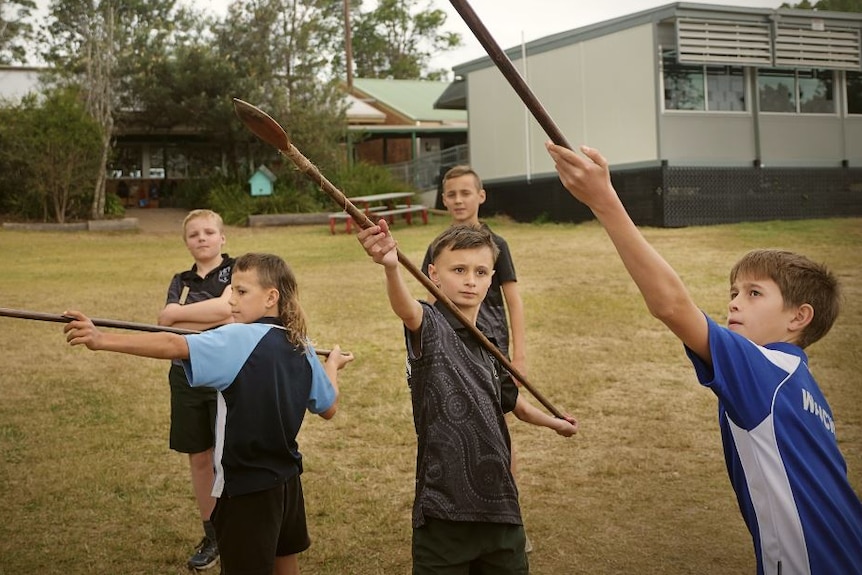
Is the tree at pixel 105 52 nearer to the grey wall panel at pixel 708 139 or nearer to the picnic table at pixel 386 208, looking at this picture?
the picnic table at pixel 386 208

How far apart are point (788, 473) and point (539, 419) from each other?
1.18 m

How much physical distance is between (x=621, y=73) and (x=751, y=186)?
3.58 metres

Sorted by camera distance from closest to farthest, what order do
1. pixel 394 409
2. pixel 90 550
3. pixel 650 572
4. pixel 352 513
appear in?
pixel 650 572, pixel 90 550, pixel 352 513, pixel 394 409

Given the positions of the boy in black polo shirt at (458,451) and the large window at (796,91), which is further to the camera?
the large window at (796,91)

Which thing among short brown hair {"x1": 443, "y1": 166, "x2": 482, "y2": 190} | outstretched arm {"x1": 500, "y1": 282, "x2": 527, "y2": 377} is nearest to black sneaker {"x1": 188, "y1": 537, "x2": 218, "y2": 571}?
outstretched arm {"x1": 500, "y1": 282, "x2": 527, "y2": 377}

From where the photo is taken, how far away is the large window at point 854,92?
2122 cm

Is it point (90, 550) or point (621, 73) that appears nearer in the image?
point (90, 550)

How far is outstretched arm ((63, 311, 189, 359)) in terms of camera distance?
263cm

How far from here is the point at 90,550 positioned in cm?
448

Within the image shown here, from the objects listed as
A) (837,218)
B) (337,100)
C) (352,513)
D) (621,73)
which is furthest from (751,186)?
(352,513)

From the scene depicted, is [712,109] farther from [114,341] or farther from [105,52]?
[114,341]

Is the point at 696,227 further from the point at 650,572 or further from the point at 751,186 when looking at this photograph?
the point at 650,572

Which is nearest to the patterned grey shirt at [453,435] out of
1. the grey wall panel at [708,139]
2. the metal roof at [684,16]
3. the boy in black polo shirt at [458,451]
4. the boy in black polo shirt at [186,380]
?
the boy in black polo shirt at [458,451]

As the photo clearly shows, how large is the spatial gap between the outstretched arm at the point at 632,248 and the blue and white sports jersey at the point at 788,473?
0.45 ft
